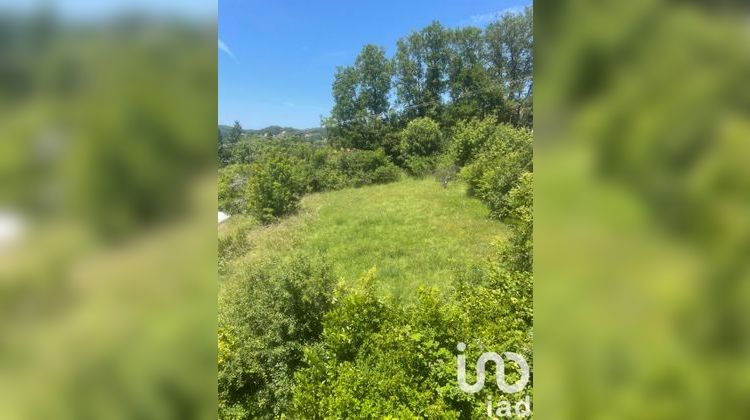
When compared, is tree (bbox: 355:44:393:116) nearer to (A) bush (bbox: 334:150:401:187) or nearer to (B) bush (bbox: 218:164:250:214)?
(A) bush (bbox: 334:150:401:187)

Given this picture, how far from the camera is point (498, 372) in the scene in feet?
7.05

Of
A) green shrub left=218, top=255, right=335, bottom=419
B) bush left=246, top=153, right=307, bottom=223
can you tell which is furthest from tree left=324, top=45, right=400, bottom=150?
green shrub left=218, top=255, right=335, bottom=419

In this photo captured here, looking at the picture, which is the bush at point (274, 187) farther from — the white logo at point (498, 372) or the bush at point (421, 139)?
the white logo at point (498, 372)

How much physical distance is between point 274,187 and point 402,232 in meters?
1.45

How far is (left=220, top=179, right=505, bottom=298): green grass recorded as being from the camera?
3.21 meters

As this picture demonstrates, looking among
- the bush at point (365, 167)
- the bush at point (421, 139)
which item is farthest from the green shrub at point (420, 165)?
the bush at point (365, 167)

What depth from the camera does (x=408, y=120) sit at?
4262 mm

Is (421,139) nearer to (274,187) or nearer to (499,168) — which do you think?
(499,168)
